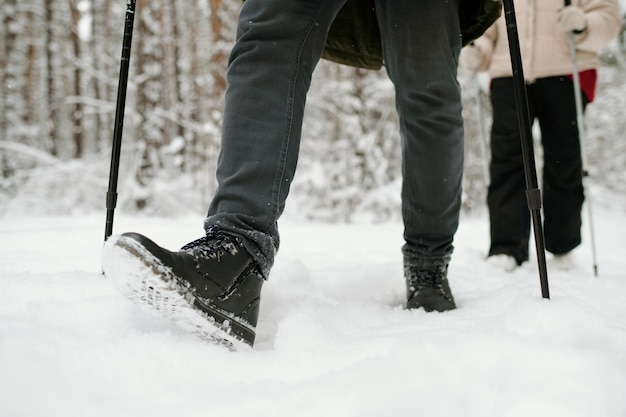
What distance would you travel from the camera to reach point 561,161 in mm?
2303

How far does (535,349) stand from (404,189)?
26.8 inches

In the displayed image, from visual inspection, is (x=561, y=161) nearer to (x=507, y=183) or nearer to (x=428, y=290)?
(x=507, y=183)

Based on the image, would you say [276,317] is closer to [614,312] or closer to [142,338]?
[142,338]

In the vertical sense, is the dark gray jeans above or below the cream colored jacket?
below

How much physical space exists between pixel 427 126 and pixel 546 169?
4.79ft

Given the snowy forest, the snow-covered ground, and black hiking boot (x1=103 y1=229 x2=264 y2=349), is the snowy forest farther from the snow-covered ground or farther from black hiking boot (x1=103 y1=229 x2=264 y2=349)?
black hiking boot (x1=103 y1=229 x2=264 y2=349)

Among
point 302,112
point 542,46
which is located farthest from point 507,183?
point 302,112

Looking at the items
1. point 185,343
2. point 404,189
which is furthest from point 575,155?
point 185,343

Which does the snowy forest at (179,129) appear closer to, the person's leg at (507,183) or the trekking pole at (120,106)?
the person's leg at (507,183)

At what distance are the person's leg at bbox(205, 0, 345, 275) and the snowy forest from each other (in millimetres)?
2370

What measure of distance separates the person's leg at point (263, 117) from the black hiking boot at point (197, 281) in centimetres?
6

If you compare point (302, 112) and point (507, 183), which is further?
point (507, 183)

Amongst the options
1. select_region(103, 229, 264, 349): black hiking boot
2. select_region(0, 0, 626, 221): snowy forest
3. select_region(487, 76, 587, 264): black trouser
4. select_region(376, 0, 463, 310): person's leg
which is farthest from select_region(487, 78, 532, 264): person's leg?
select_region(103, 229, 264, 349): black hiking boot

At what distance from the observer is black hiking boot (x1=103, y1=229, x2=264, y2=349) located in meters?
0.73
